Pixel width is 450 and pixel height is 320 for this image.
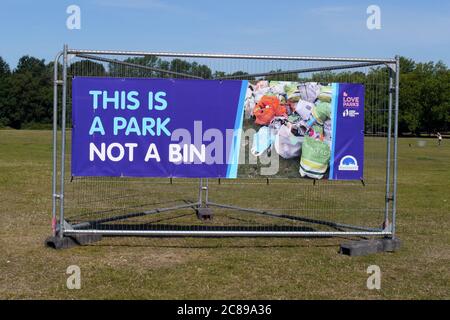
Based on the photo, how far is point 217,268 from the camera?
23.6 feet

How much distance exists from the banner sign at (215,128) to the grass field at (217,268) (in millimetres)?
1209

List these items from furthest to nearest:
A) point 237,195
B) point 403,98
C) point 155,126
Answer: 1. point 403,98
2. point 237,195
3. point 155,126

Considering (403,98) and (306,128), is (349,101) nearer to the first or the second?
(306,128)

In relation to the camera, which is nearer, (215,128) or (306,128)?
(215,128)

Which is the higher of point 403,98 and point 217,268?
point 403,98

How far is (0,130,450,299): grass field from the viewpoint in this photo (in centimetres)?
623

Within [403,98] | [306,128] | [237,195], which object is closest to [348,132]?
[306,128]

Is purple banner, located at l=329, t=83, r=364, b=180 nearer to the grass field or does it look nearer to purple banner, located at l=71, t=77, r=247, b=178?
the grass field

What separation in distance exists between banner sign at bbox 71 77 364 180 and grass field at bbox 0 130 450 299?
121 centimetres

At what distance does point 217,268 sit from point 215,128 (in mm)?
2143

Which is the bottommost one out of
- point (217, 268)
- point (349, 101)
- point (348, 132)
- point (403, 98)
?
point (217, 268)

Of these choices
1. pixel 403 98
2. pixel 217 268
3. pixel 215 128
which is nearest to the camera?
pixel 217 268

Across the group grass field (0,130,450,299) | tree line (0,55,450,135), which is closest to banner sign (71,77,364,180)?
grass field (0,130,450,299)
